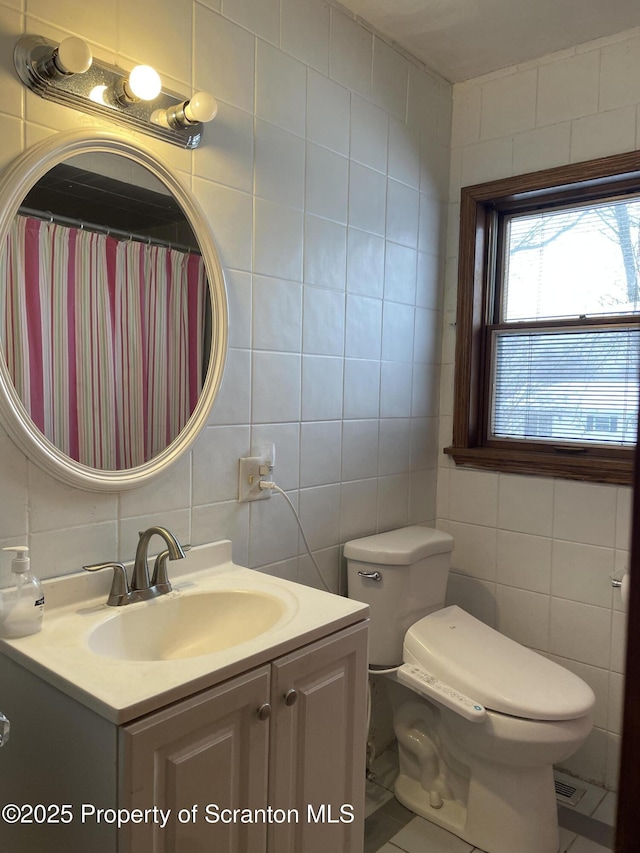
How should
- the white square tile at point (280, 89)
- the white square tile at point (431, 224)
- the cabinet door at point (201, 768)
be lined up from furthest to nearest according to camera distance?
the white square tile at point (431, 224) → the white square tile at point (280, 89) → the cabinet door at point (201, 768)

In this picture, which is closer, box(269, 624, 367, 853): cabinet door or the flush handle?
box(269, 624, 367, 853): cabinet door

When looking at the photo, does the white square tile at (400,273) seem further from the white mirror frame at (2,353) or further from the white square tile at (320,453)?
the white mirror frame at (2,353)

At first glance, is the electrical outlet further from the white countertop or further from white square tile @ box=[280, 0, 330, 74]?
white square tile @ box=[280, 0, 330, 74]

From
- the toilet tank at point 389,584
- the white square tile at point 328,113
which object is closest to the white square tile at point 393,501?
the toilet tank at point 389,584

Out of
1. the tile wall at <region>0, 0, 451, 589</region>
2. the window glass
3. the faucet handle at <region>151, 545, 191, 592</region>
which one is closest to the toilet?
the tile wall at <region>0, 0, 451, 589</region>

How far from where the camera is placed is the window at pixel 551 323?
2.07m

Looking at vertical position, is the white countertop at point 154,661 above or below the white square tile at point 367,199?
below

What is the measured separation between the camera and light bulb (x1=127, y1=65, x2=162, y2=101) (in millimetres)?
1273

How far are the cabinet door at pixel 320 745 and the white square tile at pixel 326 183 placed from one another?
1.17 meters

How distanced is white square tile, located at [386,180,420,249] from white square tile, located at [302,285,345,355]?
370 mm

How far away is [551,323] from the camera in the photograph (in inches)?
87.2

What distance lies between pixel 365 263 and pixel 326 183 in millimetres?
277

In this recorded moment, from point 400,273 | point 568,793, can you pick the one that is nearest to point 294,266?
point 400,273

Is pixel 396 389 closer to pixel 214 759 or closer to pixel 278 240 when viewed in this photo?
pixel 278 240
